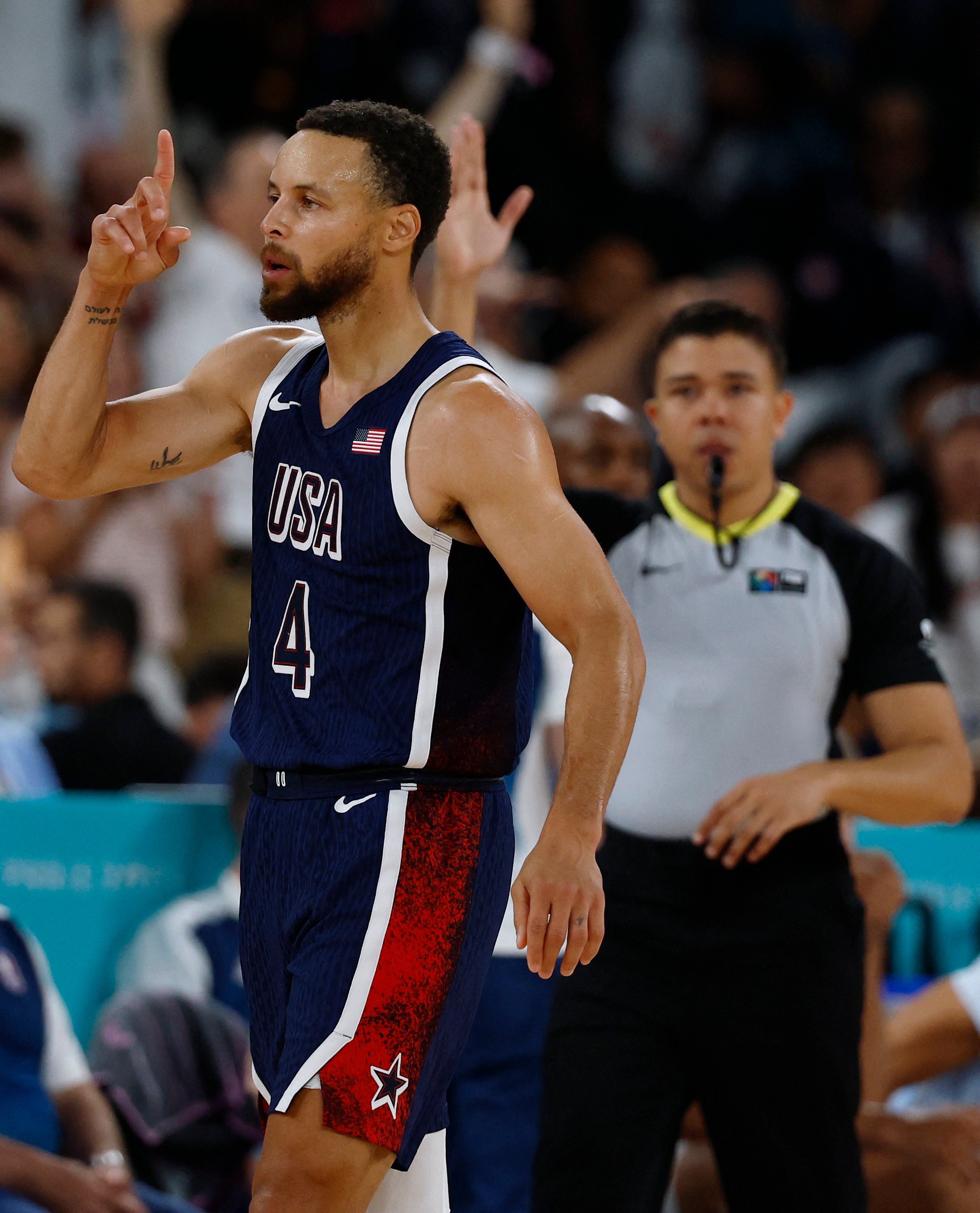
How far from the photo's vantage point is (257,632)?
282cm

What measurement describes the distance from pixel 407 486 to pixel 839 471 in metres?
5.20

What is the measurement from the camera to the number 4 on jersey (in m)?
2.72

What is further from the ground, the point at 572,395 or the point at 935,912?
the point at 572,395

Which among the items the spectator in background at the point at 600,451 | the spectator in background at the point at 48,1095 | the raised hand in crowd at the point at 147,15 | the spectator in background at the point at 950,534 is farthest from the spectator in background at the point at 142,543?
the spectator in background at the point at 950,534

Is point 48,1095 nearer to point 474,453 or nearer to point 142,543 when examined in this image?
point 474,453

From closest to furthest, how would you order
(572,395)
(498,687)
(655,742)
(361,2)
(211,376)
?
(498,687), (211,376), (655,742), (572,395), (361,2)

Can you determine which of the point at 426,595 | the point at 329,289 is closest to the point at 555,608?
the point at 426,595

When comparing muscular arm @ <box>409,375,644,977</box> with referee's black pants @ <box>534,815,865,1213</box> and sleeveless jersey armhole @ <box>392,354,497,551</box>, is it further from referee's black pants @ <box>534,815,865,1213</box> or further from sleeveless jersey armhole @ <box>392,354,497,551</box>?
referee's black pants @ <box>534,815,865,1213</box>

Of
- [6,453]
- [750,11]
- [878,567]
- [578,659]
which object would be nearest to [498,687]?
[578,659]

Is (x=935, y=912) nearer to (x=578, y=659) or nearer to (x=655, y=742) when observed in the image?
(x=655, y=742)

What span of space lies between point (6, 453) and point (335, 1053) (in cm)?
443

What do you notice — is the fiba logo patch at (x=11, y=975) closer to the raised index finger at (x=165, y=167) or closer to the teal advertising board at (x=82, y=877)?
the teal advertising board at (x=82, y=877)

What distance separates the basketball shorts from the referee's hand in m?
0.27

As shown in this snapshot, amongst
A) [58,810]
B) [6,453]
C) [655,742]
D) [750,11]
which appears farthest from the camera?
[750,11]
